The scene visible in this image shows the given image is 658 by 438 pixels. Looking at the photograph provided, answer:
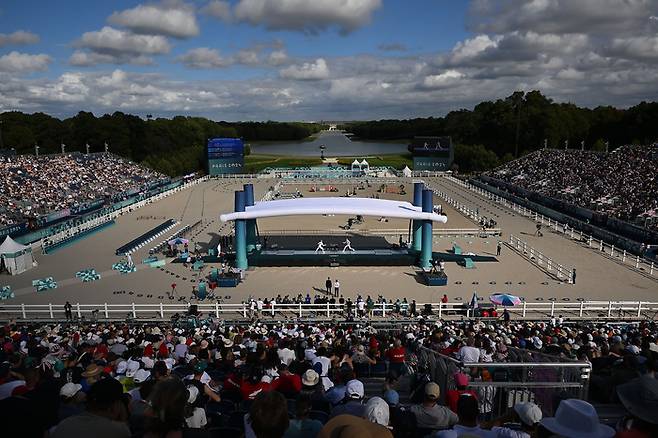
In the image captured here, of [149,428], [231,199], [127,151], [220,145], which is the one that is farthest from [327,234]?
[127,151]

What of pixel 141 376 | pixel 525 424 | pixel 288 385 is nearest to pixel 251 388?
pixel 288 385

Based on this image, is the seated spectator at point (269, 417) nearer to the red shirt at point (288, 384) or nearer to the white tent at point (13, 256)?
the red shirt at point (288, 384)

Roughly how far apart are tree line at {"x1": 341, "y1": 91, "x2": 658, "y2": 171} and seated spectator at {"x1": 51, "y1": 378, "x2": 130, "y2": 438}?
8487 cm

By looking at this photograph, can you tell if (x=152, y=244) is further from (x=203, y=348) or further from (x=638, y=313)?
(x=638, y=313)

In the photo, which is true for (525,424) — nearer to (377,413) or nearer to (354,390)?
(377,413)

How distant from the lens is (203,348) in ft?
35.2

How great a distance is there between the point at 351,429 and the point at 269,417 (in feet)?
1.84

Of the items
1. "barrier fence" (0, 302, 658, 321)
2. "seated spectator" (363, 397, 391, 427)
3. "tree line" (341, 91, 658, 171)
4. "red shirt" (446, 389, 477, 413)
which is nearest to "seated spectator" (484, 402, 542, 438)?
"seated spectator" (363, 397, 391, 427)

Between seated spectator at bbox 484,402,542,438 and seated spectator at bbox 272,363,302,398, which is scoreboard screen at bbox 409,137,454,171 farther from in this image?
seated spectator at bbox 484,402,542,438

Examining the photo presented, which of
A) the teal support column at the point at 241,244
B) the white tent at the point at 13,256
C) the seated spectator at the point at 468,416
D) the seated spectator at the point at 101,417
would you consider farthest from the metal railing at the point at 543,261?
the white tent at the point at 13,256

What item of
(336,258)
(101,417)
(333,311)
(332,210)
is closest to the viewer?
(101,417)

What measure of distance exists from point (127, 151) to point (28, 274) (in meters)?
74.7

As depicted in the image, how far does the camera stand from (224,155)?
77.3m

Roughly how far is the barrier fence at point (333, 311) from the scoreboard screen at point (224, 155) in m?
58.1
